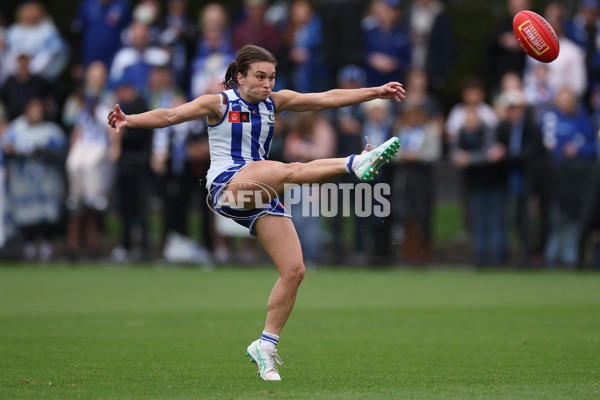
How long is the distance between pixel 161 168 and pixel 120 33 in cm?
404

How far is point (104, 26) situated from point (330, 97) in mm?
13056

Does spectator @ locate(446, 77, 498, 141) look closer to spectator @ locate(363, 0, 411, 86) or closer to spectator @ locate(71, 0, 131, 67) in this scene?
spectator @ locate(363, 0, 411, 86)

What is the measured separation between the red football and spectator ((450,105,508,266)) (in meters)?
7.10

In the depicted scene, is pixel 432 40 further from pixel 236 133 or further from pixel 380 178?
pixel 236 133

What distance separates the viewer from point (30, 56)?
2012 cm

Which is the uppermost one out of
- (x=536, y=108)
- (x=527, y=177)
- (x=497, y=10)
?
(x=497, y=10)

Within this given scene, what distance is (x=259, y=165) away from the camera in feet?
24.3

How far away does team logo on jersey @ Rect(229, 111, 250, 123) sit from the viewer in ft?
24.6

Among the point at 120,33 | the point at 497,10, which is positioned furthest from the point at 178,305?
the point at 497,10

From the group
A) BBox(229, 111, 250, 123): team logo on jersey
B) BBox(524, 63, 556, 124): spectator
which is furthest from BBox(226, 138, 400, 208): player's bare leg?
BBox(524, 63, 556, 124): spectator

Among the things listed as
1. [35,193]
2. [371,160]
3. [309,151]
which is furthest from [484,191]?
[371,160]

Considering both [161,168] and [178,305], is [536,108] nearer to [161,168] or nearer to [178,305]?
[161,168]

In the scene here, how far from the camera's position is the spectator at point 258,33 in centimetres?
1861

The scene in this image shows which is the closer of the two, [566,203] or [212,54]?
[566,203]
